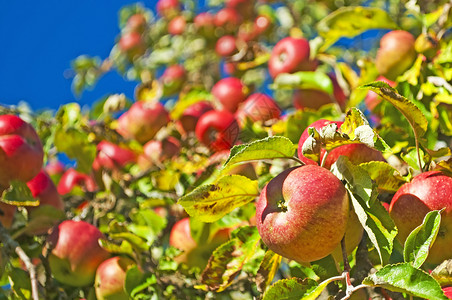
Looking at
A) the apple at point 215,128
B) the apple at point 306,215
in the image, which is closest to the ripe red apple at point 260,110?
the apple at point 215,128

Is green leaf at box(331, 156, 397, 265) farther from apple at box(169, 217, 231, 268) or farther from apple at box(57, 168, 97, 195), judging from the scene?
apple at box(57, 168, 97, 195)

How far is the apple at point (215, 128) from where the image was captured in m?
2.00

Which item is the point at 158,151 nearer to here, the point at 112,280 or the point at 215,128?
the point at 215,128

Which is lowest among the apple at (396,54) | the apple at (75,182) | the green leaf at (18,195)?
the apple at (75,182)

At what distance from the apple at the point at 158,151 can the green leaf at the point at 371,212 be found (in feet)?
3.97

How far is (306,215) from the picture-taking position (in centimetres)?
99

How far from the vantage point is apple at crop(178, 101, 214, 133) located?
7.41 feet

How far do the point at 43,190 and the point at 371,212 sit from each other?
3.36 ft

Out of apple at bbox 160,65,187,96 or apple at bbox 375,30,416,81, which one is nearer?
apple at bbox 375,30,416,81

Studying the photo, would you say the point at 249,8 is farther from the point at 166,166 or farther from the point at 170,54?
the point at 166,166

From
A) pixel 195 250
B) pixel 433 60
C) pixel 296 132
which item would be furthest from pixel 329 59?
pixel 195 250

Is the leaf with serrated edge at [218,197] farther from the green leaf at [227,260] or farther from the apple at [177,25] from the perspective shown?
the apple at [177,25]

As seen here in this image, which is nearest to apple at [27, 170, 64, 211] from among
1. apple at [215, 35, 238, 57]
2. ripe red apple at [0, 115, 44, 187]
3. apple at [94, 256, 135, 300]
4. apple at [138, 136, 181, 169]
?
ripe red apple at [0, 115, 44, 187]

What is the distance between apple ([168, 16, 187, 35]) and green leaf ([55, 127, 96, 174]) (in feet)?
6.68
